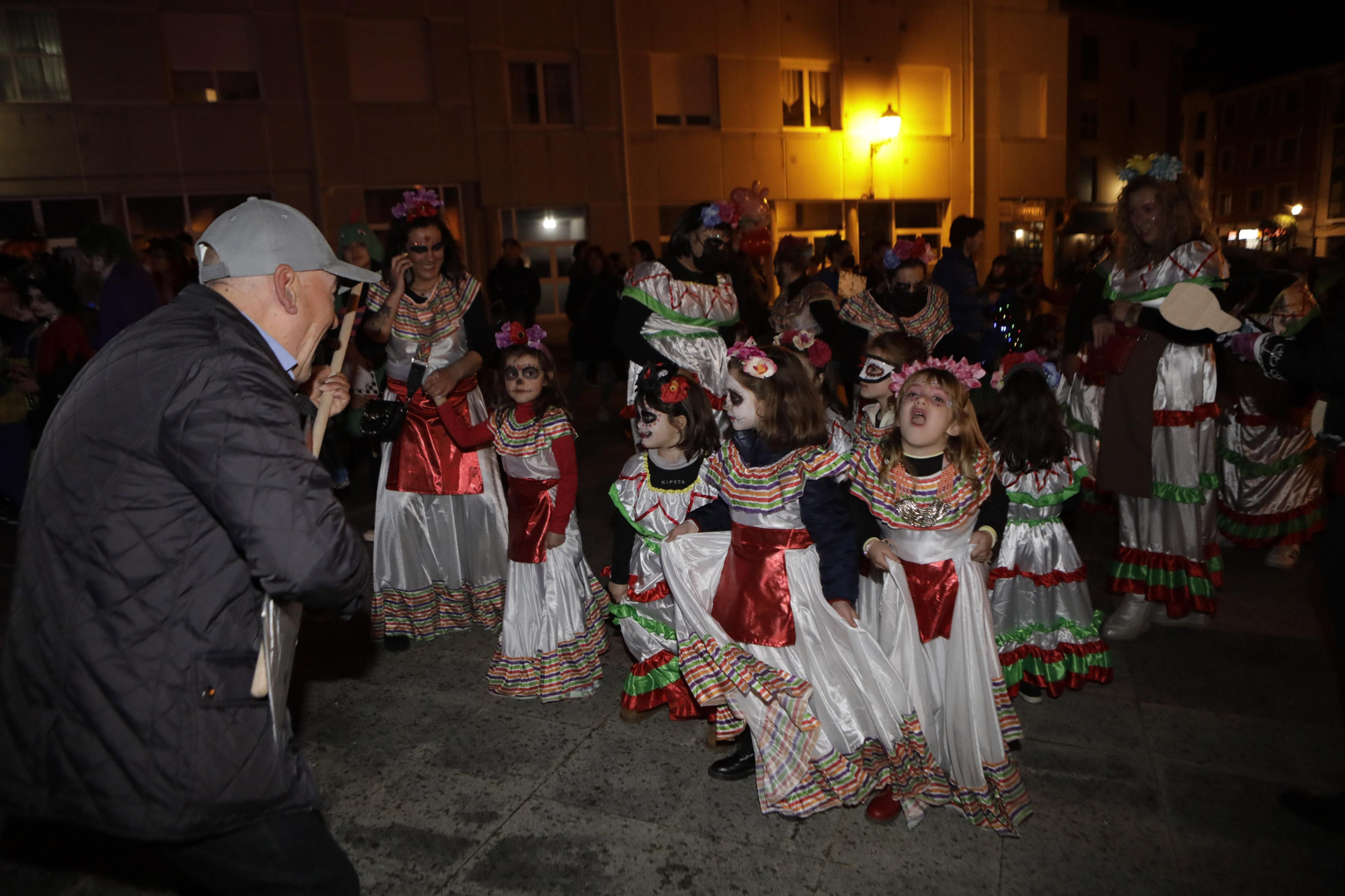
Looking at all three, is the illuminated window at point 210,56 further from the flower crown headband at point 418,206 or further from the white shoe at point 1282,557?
the white shoe at point 1282,557

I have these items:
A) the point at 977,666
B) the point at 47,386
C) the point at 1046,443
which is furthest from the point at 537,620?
the point at 47,386

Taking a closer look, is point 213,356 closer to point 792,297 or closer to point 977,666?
point 977,666

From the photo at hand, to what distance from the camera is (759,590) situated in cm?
331

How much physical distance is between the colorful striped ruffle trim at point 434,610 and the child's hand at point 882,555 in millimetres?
2297

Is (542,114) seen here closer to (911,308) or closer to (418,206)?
(911,308)

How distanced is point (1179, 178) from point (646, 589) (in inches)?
129

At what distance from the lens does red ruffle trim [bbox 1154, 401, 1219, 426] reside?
14.5ft

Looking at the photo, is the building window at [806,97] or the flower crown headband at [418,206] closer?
the flower crown headband at [418,206]

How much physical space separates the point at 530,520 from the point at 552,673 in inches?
28.2

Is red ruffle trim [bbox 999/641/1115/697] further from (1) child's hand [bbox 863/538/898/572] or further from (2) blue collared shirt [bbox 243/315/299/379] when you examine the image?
(2) blue collared shirt [bbox 243/315/299/379]

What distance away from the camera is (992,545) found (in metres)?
3.29

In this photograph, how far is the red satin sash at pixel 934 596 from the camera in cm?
321

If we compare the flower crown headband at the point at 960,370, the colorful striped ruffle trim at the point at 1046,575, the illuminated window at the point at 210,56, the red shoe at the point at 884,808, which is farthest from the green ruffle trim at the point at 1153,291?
the illuminated window at the point at 210,56

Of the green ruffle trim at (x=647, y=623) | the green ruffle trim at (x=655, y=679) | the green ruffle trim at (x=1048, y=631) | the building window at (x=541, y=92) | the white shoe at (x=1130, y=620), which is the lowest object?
the white shoe at (x=1130, y=620)
